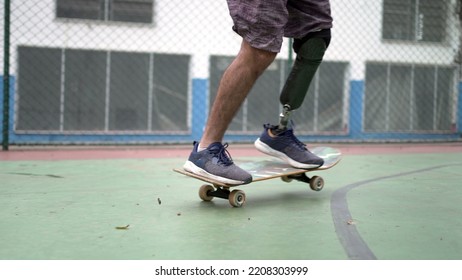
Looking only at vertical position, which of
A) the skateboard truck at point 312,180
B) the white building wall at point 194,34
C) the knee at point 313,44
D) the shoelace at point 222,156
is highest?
the white building wall at point 194,34

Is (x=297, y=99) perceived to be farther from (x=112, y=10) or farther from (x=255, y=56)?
(x=112, y=10)

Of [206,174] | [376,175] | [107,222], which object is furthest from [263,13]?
[376,175]

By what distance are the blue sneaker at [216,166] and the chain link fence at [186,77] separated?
12.2 m

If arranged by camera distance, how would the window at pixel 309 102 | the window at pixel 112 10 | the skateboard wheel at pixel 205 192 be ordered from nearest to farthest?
the skateboard wheel at pixel 205 192 → the window at pixel 112 10 → the window at pixel 309 102

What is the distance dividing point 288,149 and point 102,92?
561 inches

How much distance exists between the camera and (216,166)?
2.36 meters

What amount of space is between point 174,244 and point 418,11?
551 inches

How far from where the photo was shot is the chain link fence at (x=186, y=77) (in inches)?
591

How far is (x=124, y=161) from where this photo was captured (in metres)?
4.42

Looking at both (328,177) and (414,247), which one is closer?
(414,247)

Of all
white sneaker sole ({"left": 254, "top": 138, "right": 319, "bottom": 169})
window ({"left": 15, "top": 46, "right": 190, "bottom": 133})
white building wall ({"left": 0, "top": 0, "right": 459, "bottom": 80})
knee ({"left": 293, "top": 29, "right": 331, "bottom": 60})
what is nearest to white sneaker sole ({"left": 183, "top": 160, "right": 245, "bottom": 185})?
white sneaker sole ({"left": 254, "top": 138, "right": 319, "bottom": 169})

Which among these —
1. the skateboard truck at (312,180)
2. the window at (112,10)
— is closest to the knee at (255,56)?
the skateboard truck at (312,180)

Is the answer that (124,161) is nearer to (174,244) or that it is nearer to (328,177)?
(328,177)

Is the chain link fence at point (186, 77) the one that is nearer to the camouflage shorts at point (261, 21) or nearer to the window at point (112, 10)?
the window at point (112, 10)
